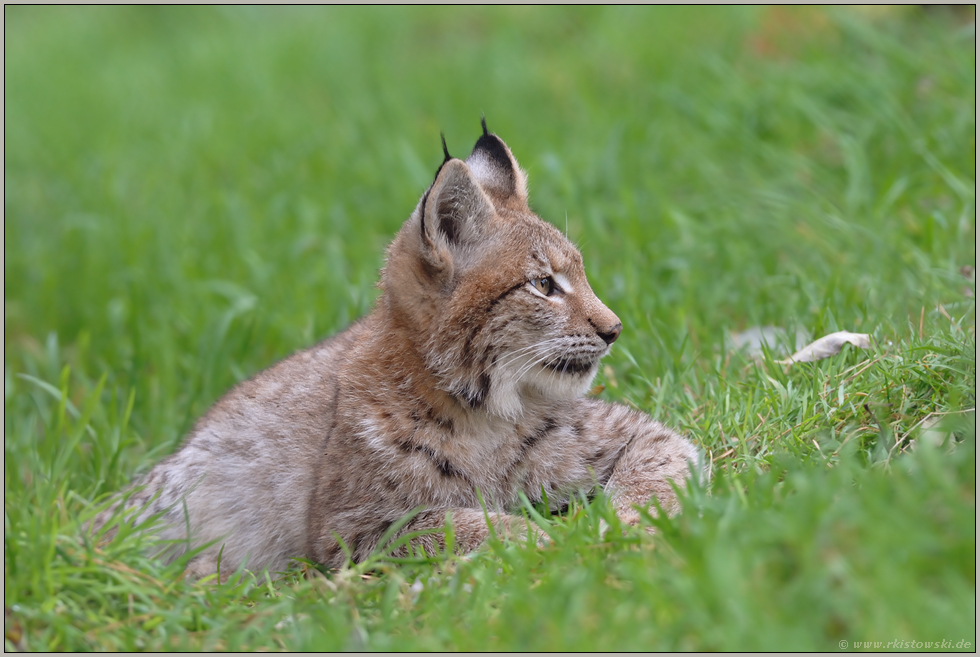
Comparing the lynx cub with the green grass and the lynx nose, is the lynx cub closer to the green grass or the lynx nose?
the lynx nose

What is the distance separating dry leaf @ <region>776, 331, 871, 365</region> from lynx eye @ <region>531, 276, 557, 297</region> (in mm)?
1284

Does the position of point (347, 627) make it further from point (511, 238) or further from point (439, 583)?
point (511, 238)

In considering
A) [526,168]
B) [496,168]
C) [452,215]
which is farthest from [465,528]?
[526,168]

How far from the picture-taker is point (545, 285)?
4691mm

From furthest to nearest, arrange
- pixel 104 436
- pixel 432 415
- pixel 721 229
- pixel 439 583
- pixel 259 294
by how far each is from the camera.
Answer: pixel 259 294
pixel 721 229
pixel 104 436
pixel 432 415
pixel 439 583

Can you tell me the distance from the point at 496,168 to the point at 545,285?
82cm

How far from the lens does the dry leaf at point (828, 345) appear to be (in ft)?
16.6

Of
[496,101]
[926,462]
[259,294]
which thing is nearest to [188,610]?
[926,462]

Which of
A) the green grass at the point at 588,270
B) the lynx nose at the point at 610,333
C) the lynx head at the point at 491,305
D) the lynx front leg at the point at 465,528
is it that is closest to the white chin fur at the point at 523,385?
the lynx head at the point at 491,305

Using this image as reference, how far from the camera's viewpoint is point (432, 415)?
468cm

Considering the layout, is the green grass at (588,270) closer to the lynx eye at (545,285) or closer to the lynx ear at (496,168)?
the lynx eye at (545,285)

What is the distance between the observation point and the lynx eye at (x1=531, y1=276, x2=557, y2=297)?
4.65 meters

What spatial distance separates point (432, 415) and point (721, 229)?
12.1 feet

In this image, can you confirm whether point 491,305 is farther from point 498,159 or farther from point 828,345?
point 828,345
